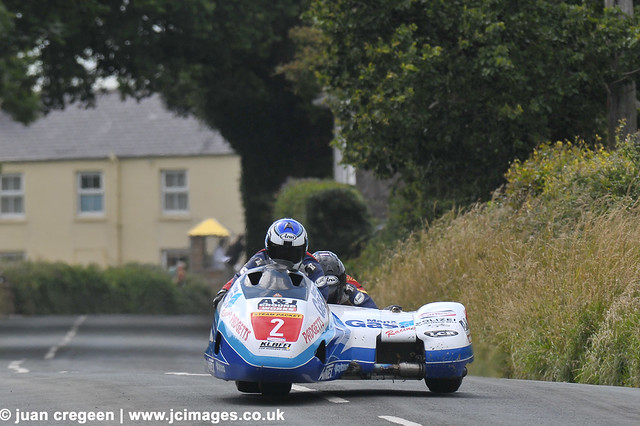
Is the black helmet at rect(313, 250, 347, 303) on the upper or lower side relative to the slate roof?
lower

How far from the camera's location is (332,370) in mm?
11586

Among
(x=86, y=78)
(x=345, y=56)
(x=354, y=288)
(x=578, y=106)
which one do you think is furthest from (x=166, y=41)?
(x=354, y=288)

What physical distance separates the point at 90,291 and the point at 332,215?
19.0 metres

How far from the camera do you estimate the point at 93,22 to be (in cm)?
3419

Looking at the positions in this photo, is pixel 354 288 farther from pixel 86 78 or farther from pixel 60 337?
pixel 86 78

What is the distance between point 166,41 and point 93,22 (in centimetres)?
299

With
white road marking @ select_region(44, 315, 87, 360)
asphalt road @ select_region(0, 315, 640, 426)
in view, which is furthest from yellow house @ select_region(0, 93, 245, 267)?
asphalt road @ select_region(0, 315, 640, 426)

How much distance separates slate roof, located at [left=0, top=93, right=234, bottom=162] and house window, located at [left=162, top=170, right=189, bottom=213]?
111 cm

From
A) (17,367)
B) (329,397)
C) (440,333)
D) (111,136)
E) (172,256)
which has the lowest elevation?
(17,367)

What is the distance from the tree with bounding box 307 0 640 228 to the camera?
21297 millimetres

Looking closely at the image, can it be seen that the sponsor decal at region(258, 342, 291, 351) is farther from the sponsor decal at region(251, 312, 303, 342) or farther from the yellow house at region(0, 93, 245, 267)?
the yellow house at region(0, 93, 245, 267)

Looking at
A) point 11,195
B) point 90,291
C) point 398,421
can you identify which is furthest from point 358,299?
point 11,195

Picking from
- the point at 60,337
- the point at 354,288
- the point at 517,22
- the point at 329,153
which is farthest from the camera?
the point at 329,153

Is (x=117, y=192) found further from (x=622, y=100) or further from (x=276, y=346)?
(x=276, y=346)
